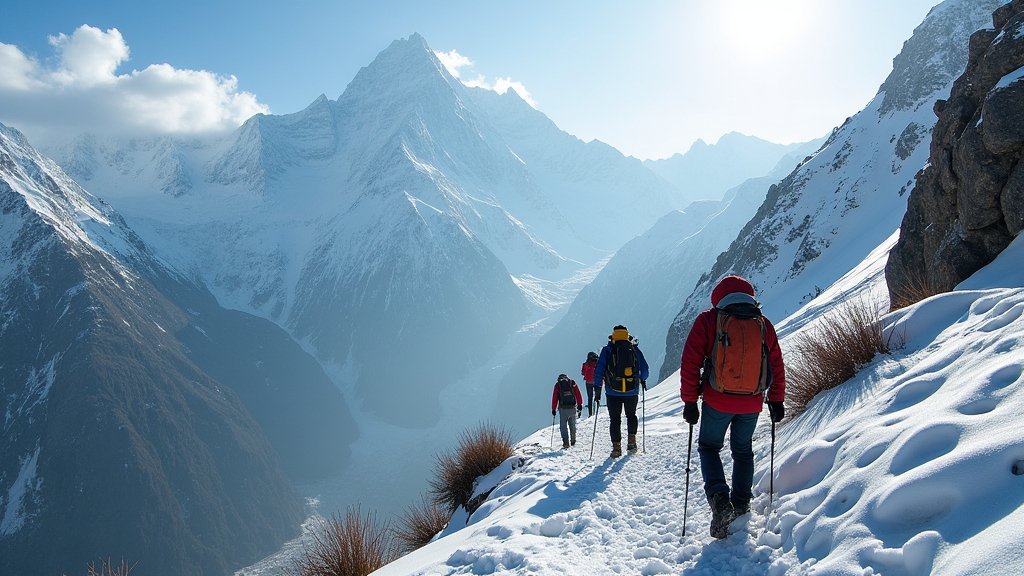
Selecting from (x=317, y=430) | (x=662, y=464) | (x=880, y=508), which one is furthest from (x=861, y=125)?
(x=317, y=430)

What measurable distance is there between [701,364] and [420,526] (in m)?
6.99

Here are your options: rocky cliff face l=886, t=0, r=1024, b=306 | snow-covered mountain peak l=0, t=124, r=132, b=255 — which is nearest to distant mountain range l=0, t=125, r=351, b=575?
snow-covered mountain peak l=0, t=124, r=132, b=255

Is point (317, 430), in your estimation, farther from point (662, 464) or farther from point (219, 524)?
point (662, 464)

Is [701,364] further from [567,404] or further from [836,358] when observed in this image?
[567,404]

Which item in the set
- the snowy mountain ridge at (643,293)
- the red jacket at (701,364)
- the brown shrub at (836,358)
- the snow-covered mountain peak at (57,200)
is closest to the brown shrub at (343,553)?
the red jacket at (701,364)

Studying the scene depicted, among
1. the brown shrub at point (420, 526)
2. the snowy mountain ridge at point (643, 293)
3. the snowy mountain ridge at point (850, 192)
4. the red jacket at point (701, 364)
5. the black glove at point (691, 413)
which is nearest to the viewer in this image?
the red jacket at point (701, 364)

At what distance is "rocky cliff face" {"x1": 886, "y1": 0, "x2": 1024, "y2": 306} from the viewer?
740cm

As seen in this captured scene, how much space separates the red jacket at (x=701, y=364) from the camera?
461cm

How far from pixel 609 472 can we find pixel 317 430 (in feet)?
559

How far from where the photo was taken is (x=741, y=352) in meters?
4.43

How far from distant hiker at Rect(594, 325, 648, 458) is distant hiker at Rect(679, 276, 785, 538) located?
174 inches

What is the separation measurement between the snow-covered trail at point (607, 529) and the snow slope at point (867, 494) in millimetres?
19

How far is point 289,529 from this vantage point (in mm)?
119438

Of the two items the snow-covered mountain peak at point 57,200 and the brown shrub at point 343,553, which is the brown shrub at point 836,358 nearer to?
the brown shrub at point 343,553
